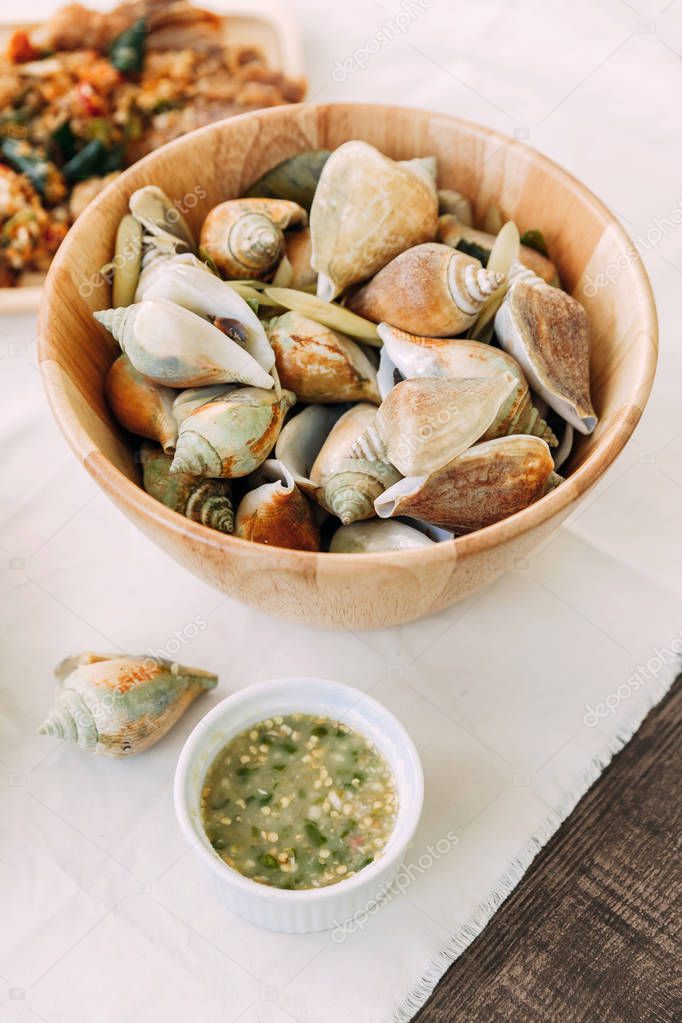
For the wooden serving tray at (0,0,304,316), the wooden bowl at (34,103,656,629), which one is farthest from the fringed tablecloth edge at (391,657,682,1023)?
the wooden serving tray at (0,0,304,316)

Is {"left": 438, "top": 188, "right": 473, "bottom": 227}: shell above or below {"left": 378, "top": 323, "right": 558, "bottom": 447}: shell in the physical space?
above

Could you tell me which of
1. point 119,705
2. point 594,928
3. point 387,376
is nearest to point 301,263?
point 387,376

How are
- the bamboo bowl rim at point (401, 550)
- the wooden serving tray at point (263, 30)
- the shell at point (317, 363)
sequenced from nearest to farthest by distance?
the bamboo bowl rim at point (401, 550)
the shell at point (317, 363)
the wooden serving tray at point (263, 30)

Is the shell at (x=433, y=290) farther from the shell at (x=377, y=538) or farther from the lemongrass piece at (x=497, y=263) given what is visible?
the shell at (x=377, y=538)

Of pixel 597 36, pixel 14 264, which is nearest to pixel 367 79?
pixel 597 36

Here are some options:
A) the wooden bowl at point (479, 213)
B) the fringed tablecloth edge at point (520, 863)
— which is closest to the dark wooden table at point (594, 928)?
the fringed tablecloth edge at point (520, 863)

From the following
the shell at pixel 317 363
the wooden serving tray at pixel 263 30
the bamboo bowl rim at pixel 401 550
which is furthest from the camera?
the wooden serving tray at pixel 263 30

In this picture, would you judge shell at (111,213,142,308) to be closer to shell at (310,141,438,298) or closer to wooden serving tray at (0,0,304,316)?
shell at (310,141,438,298)
